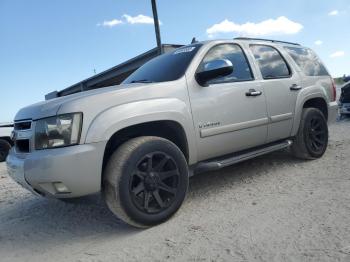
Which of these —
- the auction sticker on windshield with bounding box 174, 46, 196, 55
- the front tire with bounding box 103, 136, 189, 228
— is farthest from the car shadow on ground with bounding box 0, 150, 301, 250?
the auction sticker on windshield with bounding box 174, 46, 196, 55

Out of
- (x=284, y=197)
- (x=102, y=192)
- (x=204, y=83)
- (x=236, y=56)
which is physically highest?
(x=236, y=56)

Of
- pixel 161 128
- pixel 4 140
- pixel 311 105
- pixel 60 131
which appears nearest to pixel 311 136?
pixel 311 105

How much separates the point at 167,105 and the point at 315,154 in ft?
9.23

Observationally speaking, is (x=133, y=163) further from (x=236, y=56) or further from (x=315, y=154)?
(x=315, y=154)

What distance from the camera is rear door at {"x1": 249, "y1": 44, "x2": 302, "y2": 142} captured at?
4488 mm

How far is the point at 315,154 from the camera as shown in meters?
5.20

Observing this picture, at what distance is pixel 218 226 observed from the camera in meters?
3.08

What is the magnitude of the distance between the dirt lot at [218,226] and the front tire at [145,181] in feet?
0.48

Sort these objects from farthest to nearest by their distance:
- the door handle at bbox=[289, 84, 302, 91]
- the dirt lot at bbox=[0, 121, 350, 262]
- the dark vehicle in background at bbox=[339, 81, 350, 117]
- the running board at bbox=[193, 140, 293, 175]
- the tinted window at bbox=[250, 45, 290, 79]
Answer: the dark vehicle in background at bbox=[339, 81, 350, 117] < the door handle at bbox=[289, 84, 302, 91] < the tinted window at bbox=[250, 45, 290, 79] < the running board at bbox=[193, 140, 293, 175] < the dirt lot at bbox=[0, 121, 350, 262]

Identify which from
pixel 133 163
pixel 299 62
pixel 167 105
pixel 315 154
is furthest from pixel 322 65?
pixel 133 163

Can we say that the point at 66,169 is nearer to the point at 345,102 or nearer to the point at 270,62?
the point at 270,62

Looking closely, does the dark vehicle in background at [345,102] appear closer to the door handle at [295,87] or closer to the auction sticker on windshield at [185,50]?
the door handle at [295,87]

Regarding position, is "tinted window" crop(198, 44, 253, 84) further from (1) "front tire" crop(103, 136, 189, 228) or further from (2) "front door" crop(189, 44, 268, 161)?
(1) "front tire" crop(103, 136, 189, 228)

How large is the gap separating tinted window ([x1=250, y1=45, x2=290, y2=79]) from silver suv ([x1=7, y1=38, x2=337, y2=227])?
19 millimetres
